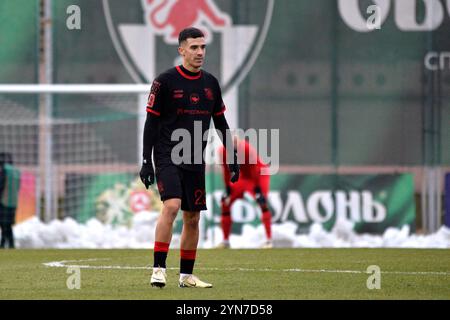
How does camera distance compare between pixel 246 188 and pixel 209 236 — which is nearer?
pixel 246 188

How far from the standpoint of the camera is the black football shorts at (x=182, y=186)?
923 cm

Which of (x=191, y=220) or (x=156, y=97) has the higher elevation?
(x=156, y=97)

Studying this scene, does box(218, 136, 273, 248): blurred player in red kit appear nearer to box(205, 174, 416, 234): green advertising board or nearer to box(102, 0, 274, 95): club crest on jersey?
box(205, 174, 416, 234): green advertising board

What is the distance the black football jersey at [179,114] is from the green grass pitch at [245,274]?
1.02 m

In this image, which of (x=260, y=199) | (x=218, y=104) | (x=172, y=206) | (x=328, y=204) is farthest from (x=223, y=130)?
(x=328, y=204)

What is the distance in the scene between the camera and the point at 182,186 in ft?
30.7

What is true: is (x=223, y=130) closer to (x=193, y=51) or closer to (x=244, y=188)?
(x=193, y=51)

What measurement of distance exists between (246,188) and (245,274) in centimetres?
562

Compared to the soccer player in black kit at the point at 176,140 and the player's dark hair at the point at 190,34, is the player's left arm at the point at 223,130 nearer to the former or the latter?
the soccer player in black kit at the point at 176,140

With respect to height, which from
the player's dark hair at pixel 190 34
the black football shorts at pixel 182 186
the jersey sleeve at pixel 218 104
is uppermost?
the player's dark hair at pixel 190 34

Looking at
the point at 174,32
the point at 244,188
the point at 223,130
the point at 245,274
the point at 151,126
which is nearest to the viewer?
the point at 151,126

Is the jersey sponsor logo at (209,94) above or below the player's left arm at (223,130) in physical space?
above

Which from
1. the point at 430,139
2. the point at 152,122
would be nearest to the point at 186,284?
the point at 152,122

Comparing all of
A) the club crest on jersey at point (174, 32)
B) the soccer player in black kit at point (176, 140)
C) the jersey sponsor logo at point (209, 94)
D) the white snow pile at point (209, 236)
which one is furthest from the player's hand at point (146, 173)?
the club crest on jersey at point (174, 32)
